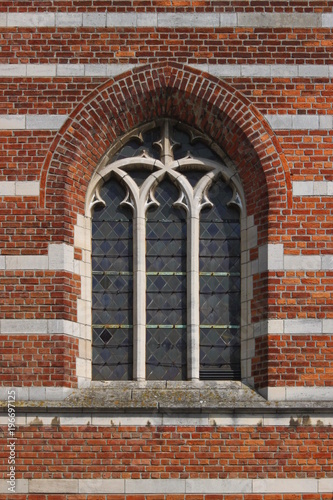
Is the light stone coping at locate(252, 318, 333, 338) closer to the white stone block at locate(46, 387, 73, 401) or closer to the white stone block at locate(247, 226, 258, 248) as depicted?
the white stone block at locate(247, 226, 258, 248)

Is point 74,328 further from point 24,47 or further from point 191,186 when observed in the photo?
point 24,47

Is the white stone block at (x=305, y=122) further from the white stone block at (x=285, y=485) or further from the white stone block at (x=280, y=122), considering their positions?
the white stone block at (x=285, y=485)

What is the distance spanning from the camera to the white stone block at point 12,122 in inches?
515

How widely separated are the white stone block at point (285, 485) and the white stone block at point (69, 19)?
5.42m

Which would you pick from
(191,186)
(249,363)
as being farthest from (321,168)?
(249,363)

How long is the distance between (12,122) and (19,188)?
76 centimetres

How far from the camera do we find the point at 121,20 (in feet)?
43.6

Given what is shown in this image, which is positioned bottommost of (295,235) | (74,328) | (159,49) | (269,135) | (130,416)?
(130,416)

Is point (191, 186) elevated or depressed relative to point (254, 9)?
depressed

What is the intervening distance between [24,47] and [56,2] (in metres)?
0.64

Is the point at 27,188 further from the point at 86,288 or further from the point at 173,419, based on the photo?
the point at 173,419

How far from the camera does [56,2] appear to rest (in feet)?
43.8

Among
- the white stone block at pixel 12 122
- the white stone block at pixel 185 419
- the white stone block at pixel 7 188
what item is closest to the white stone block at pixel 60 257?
the white stone block at pixel 7 188

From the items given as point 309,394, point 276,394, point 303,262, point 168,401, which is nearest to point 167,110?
point 303,262
